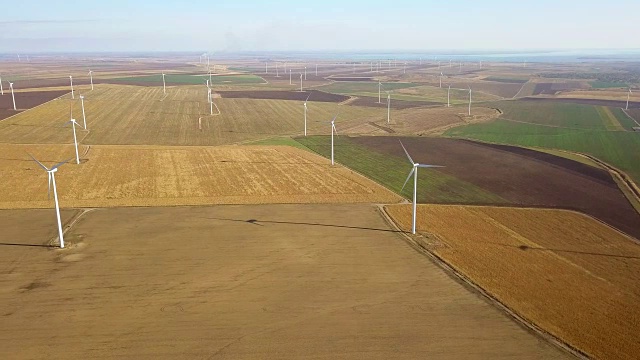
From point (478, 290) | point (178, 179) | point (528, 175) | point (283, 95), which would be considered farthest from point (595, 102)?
point (478, 290)

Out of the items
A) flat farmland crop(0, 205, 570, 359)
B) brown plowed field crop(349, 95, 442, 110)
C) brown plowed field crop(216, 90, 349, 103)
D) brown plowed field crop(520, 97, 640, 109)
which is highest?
brown plowed field crop(216, 90, 349, 103)

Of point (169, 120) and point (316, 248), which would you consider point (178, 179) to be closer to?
point (316, 248)

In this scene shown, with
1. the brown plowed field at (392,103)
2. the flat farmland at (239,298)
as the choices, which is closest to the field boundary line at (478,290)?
the flat farmland at (239,298)

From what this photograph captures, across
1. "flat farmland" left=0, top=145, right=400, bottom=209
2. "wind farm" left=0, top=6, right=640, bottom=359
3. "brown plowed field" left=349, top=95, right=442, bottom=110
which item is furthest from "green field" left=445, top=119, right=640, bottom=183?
"flat farmland" left=0, top=145, right=400, bottom=209

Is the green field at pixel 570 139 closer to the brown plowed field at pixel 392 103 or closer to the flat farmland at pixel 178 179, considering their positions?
the brown plowed field at pixel 392 103

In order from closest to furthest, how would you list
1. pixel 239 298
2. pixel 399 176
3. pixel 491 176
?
pixel 239 298
pixel 399 176
pixel 491 176

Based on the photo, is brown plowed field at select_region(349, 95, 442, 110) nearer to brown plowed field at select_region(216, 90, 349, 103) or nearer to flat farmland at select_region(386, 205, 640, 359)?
brown plowed field at select_region(216, 90, 349, 103)
